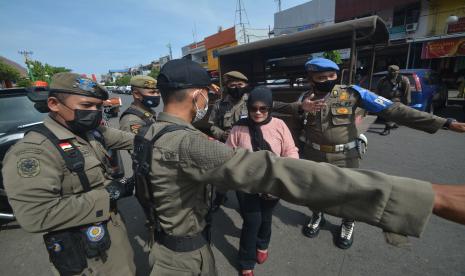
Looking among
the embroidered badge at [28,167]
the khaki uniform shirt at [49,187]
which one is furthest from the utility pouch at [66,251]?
the embroidered badge at [28,167]

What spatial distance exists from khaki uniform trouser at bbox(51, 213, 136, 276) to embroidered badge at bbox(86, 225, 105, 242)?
0.41ft

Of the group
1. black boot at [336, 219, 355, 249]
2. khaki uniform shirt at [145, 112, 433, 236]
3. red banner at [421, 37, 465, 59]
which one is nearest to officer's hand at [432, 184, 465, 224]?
khaki uniform shirt at [145, 112, 433, 236]

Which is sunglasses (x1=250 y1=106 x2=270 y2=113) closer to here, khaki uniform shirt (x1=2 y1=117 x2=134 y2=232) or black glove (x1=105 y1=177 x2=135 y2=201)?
black glove (x1=105 y1=177 x2=135 y2=201)

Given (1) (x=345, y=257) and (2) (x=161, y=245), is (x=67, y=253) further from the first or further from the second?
(1) (x=345, y=257)

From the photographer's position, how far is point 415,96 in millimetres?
6664

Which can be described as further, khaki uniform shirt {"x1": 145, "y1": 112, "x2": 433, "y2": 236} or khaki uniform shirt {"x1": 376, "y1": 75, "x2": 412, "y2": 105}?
khaki uniform shirt {"x1": 376, "y1": 75, "x2": 412, "y2": 105}

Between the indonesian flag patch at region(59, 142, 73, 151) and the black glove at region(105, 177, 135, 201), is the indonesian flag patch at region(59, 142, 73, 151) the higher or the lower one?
the higher one

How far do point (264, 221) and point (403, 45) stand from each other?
16.7 meters

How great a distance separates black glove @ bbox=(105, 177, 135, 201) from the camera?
1530mm

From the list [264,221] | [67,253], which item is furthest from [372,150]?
[67,253]

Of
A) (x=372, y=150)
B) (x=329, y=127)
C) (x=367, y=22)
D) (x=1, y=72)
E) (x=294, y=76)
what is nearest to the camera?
(x=329, y=127)

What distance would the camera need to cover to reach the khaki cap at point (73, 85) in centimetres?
148

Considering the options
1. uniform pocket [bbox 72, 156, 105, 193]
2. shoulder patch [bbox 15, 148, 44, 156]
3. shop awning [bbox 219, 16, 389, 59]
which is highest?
shop awning [bbox 219, 16, 389, 59]

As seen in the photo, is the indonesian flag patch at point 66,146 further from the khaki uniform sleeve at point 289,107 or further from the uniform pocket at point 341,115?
the uniform pocket at point 341,115
